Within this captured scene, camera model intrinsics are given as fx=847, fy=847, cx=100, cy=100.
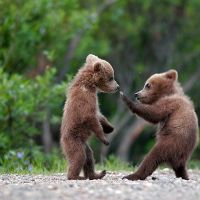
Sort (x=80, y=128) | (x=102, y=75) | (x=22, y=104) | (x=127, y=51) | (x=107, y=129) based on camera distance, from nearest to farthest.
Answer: (x=80, y=128), (x=107, y=129), (x=102, y=75), (x=22, y=104), (x=127, y=51)

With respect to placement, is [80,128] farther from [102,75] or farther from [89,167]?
[102,75]

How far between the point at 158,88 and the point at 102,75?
0.88 m

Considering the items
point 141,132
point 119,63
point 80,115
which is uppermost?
point 80,115

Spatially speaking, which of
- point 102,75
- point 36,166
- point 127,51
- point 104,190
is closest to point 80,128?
point 102,75

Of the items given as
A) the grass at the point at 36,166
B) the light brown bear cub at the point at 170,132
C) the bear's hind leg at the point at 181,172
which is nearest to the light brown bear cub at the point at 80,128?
the light brown bear cub at the point at 170,132

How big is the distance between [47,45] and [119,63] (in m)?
14.8

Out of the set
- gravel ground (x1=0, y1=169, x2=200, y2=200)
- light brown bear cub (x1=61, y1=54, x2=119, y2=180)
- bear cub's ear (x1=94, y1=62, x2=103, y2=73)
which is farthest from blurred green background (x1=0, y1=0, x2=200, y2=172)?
gravel ground (x1=0, y1=169, x2=200, y2=200)

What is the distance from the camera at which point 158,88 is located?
463 inches

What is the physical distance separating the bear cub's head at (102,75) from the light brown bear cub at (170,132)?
0.50 m

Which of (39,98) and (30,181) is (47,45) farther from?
(30,181)

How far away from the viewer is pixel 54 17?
2000cm

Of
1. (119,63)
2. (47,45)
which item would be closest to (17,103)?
(47,45)

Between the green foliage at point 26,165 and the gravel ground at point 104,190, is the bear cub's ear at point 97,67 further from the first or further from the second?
the gravel ground at point 104,190

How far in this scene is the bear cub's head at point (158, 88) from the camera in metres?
11.7
